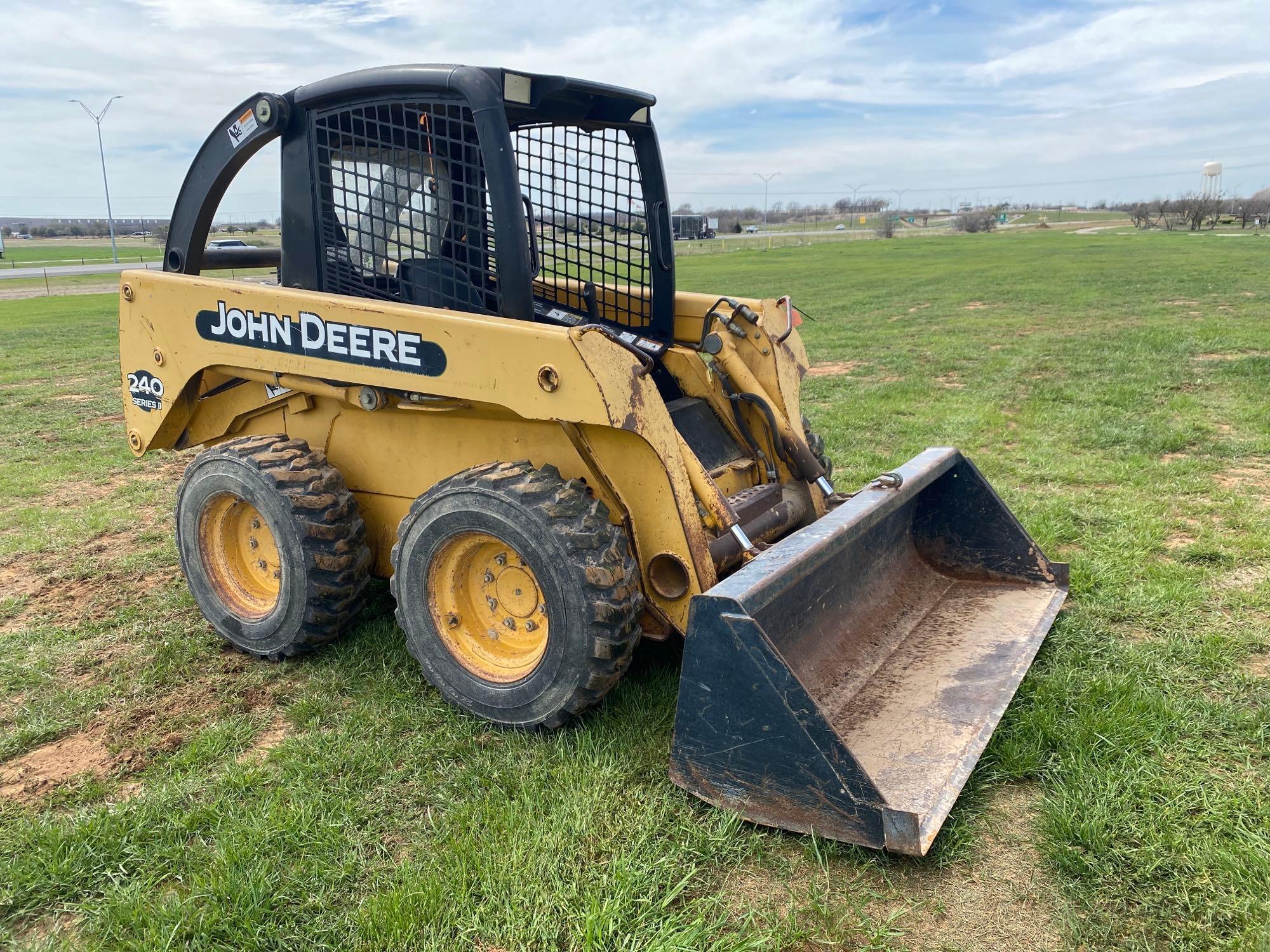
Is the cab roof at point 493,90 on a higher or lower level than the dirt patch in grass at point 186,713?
higher

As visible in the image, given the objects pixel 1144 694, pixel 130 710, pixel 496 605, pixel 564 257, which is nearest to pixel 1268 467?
pixel 1144 694

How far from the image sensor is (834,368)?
35.3 ft

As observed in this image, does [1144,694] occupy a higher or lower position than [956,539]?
lower

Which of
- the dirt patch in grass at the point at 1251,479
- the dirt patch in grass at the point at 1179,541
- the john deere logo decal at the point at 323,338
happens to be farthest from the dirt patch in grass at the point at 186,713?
the dirt patch in grass at the point at 1251,479

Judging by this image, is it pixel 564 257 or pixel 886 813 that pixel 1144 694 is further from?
pixel 564 257

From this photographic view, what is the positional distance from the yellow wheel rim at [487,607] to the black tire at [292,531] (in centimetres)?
58

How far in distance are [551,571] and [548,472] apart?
1.22ft

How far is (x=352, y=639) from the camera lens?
12.9ft

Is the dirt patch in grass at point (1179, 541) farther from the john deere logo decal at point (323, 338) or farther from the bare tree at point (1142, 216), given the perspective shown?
the bare tree at point (1142, 216)

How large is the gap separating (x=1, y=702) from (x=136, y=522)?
7.55ft

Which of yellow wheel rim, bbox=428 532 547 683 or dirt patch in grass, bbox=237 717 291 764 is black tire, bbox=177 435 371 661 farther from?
yellow wheel rim, bbox=428 532 547 683

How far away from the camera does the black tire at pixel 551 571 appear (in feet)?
9.57

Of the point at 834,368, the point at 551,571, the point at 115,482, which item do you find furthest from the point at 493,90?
the point at 834,368

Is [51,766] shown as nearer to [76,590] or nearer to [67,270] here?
[76,590]
